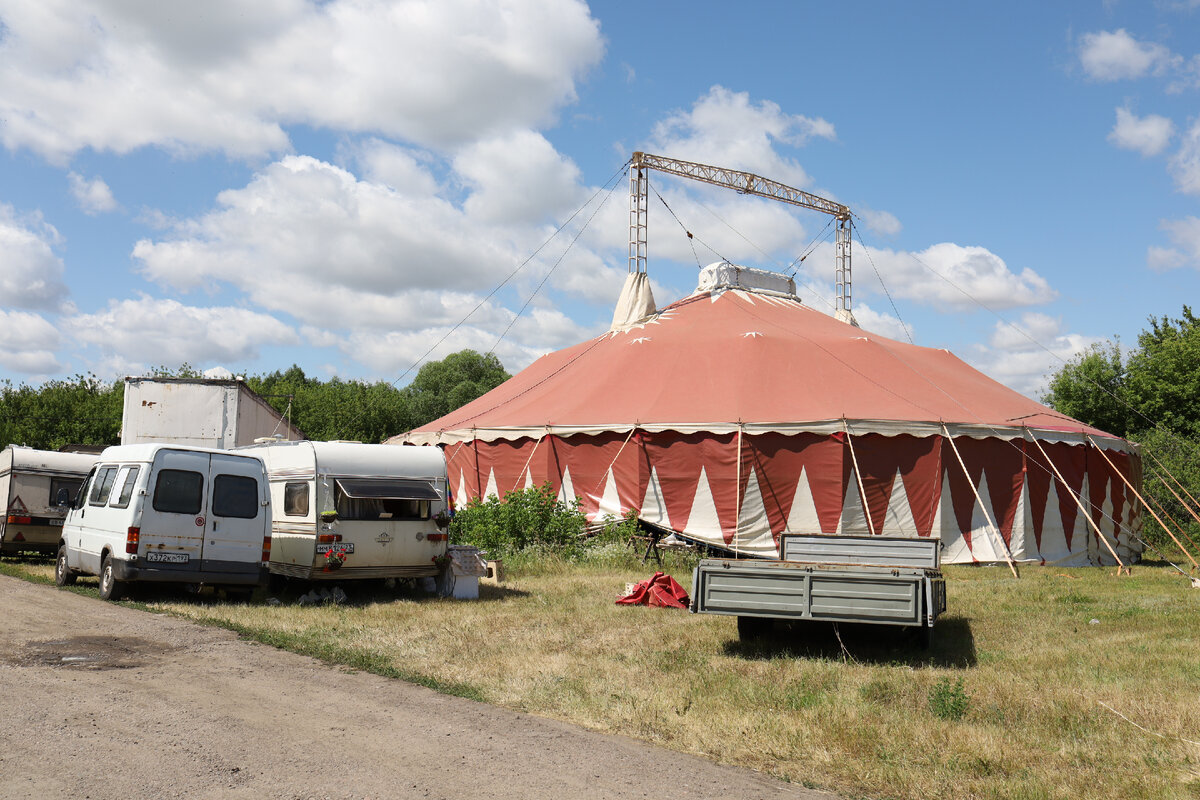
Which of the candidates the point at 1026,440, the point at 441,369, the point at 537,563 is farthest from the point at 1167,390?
the point at 441,369

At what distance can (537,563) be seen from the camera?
16266 millimetres

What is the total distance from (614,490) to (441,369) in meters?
52.0

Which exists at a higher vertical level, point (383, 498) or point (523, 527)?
point (383, 498)

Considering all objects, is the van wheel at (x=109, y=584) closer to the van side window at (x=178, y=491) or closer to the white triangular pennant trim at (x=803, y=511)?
the van side window at (x=178, y=491)

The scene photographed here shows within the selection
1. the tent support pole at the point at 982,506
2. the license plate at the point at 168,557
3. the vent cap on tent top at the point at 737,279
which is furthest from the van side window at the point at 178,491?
the vent cap on tent top at the point at 737,279

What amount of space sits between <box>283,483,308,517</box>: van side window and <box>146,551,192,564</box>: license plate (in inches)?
60.2

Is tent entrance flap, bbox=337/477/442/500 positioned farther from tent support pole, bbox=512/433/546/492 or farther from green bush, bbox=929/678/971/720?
green bush, bbox=929/678/971/720

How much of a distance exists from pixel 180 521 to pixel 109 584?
4.24ft

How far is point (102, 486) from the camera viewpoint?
43.3ft

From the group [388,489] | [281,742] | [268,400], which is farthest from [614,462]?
[268,400]

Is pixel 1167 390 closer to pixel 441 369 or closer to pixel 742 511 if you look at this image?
pixel 742 511

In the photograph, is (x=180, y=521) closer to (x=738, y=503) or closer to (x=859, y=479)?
(x=738, y=503)

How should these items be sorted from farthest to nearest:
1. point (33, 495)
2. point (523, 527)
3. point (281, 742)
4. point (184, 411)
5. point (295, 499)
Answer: point (184, 411), point (33, 495), point (523, 527), point (295, 499), point (281, 742)

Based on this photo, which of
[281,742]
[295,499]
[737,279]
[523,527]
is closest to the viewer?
[281,742]
